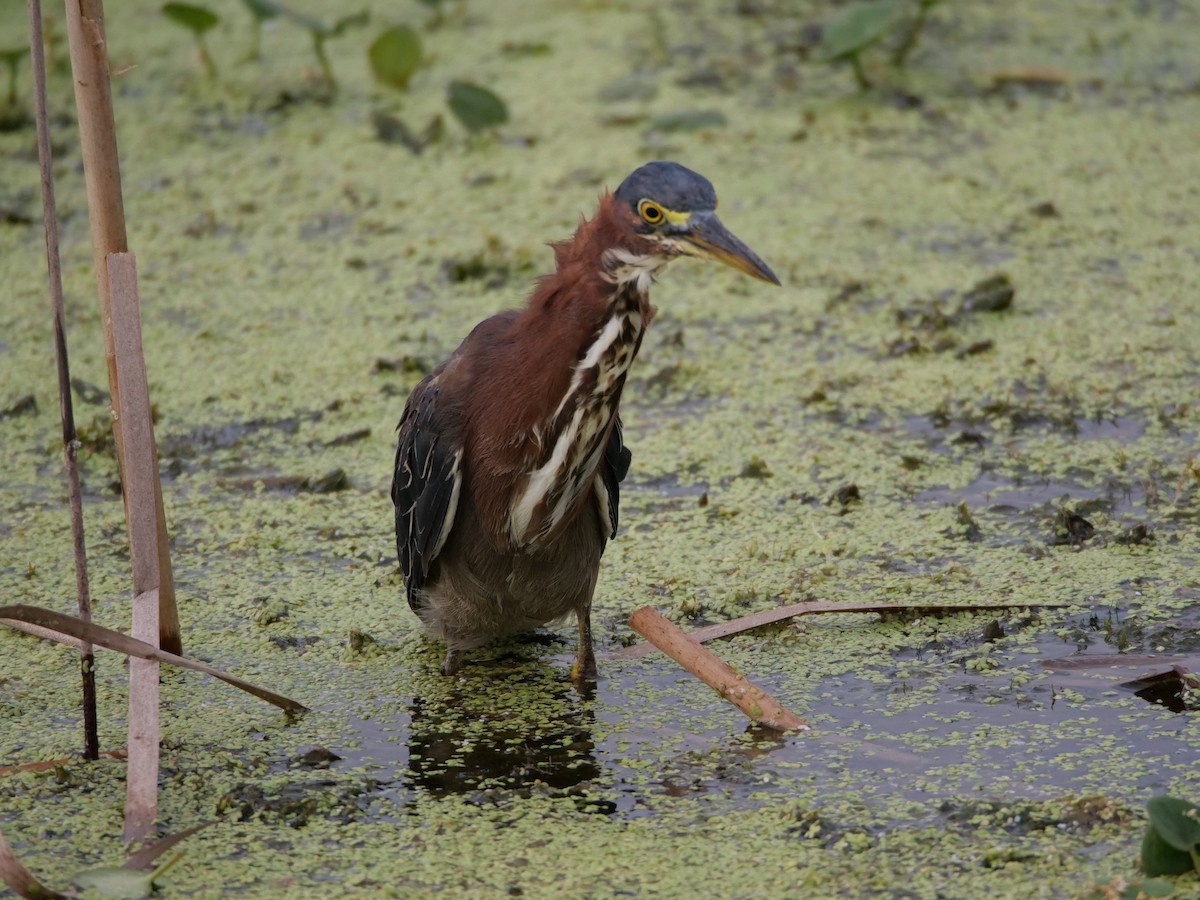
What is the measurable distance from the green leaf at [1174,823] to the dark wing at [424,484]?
1.83 m

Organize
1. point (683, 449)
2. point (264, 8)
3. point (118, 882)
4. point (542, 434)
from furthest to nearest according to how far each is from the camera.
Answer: point (264, 8)
point (683, 449)
point (542, 434)
point (118, 882)

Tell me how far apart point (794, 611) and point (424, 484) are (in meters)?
1.03

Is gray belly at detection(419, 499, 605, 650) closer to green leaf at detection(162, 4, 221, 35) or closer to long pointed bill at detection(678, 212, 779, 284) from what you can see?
long pointed bill at detection(678, 212, 779, 284)

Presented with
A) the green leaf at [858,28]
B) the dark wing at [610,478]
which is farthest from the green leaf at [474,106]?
the dark wing at [610,478]

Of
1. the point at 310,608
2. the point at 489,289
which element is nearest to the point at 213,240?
the point at 489,289

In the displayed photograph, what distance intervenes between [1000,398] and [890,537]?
1.07m

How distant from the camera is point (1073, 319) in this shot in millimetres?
6176

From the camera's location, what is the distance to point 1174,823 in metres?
2.97

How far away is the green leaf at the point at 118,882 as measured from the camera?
3166 mm

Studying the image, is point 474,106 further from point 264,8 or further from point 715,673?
point 715,673

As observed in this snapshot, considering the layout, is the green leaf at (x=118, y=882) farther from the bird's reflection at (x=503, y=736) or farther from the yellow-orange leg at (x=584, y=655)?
the yellow-orange leg at (x=584, y=655)

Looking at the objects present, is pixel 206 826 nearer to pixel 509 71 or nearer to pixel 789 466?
pixel 789 466

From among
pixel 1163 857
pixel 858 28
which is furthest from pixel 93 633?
pixel 858 28

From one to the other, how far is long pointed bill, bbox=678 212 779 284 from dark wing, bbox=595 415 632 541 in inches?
24.9
